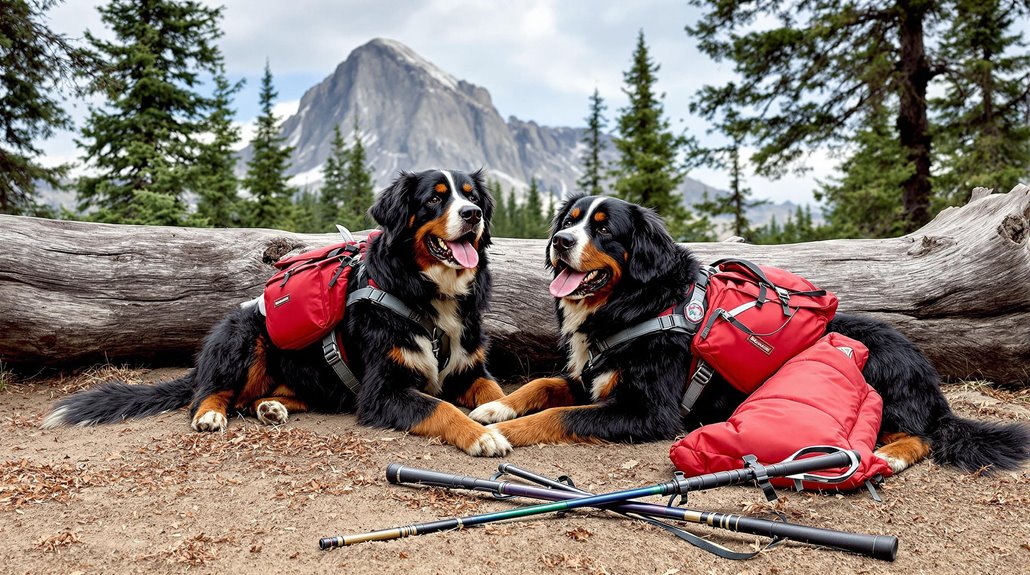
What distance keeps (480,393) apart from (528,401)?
0.49m

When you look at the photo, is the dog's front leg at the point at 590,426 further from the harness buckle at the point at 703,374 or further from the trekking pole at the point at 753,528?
the trekking pole at the point at 753,528

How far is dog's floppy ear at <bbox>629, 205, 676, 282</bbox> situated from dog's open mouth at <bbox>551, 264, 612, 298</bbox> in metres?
0.21

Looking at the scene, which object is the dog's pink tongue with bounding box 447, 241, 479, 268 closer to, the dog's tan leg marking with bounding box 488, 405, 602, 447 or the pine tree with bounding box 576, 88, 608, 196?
the dog's tan leg marking with bounding box 488, 405, 602, 447

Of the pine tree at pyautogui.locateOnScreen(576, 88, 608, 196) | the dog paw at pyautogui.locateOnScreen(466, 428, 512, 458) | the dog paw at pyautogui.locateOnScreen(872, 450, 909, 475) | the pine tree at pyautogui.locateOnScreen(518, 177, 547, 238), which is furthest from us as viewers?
the pine tree at pyautogui.locateOnScreen(518, 177, 547, 238)

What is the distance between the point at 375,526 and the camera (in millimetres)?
2904

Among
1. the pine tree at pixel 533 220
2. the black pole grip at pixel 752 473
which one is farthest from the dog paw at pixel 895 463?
the pine tree at pixel 533 220

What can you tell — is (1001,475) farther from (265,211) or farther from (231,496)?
(265,211)

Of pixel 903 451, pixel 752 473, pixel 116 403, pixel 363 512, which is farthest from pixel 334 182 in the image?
pixel 752 473

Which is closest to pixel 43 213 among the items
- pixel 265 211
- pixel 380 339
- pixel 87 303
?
pixel 265 211

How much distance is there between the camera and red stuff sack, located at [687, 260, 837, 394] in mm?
4133

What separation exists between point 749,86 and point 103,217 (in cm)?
1777

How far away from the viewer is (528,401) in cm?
459

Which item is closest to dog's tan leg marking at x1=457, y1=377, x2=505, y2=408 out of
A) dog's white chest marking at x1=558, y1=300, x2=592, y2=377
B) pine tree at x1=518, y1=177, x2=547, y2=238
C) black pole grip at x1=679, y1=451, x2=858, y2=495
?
dog's white chest marking at x1=558, y1=300, x2=592, y2=377

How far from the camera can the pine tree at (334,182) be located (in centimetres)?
4372
